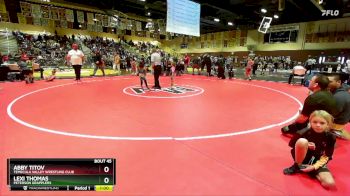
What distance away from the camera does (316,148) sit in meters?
2.57

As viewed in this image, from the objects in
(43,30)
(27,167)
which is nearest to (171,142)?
(27,167)

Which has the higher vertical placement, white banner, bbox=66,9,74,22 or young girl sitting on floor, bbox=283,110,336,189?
white banner, bbox=66,9,74,22

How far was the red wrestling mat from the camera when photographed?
2400 millimetres

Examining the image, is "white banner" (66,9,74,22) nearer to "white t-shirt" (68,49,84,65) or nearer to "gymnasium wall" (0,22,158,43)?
"gymnasium wall" (0,22,158,43)

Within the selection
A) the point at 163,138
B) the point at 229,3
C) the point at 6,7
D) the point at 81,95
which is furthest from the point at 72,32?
the point at 163,138

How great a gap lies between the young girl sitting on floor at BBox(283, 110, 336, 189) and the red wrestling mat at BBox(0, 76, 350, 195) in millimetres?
133

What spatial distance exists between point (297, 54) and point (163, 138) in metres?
27.6

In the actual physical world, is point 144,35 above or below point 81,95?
above

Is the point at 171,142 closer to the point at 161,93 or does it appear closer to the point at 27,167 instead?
the point at 27,167

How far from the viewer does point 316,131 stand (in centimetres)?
254

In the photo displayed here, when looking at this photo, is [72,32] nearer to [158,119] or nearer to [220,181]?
[158,119]

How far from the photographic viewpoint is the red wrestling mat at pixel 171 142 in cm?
240
